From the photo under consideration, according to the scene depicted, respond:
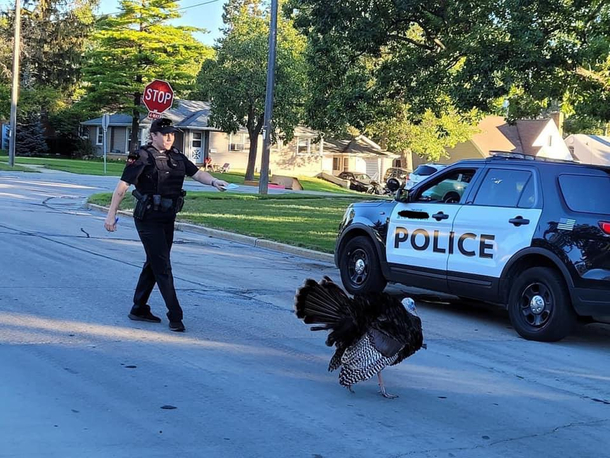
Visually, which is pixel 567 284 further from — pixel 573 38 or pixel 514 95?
pixel 514 95

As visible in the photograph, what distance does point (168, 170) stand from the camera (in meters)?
7.14

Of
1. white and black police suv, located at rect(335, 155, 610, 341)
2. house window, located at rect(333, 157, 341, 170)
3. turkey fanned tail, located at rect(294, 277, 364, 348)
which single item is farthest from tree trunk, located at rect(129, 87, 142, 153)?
turkey fanned tail, located at rect(294, 277, 364, 348)

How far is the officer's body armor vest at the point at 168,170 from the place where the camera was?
7.10 m

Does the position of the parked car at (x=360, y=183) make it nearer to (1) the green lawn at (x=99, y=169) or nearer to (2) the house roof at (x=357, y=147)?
(1) the green lawn at (x=99, y=169)

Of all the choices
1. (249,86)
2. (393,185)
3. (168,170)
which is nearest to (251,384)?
(168,170)

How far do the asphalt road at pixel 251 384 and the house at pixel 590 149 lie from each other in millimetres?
55118

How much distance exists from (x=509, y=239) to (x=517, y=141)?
62.3 m

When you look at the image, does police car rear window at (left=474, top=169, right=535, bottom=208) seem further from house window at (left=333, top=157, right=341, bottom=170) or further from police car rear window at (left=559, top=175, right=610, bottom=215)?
house window at (left=333, top=157, right=341, bottom=170)

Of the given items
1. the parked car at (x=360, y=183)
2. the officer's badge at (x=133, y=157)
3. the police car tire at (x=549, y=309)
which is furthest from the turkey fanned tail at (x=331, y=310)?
the parked car at (x=360, y=183)

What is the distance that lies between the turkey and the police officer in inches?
81.6

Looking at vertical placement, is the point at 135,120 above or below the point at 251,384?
above

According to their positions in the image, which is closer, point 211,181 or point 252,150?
point 211,181

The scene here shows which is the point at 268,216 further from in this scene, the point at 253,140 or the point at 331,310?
the point at 253,140

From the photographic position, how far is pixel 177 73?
165 feet
